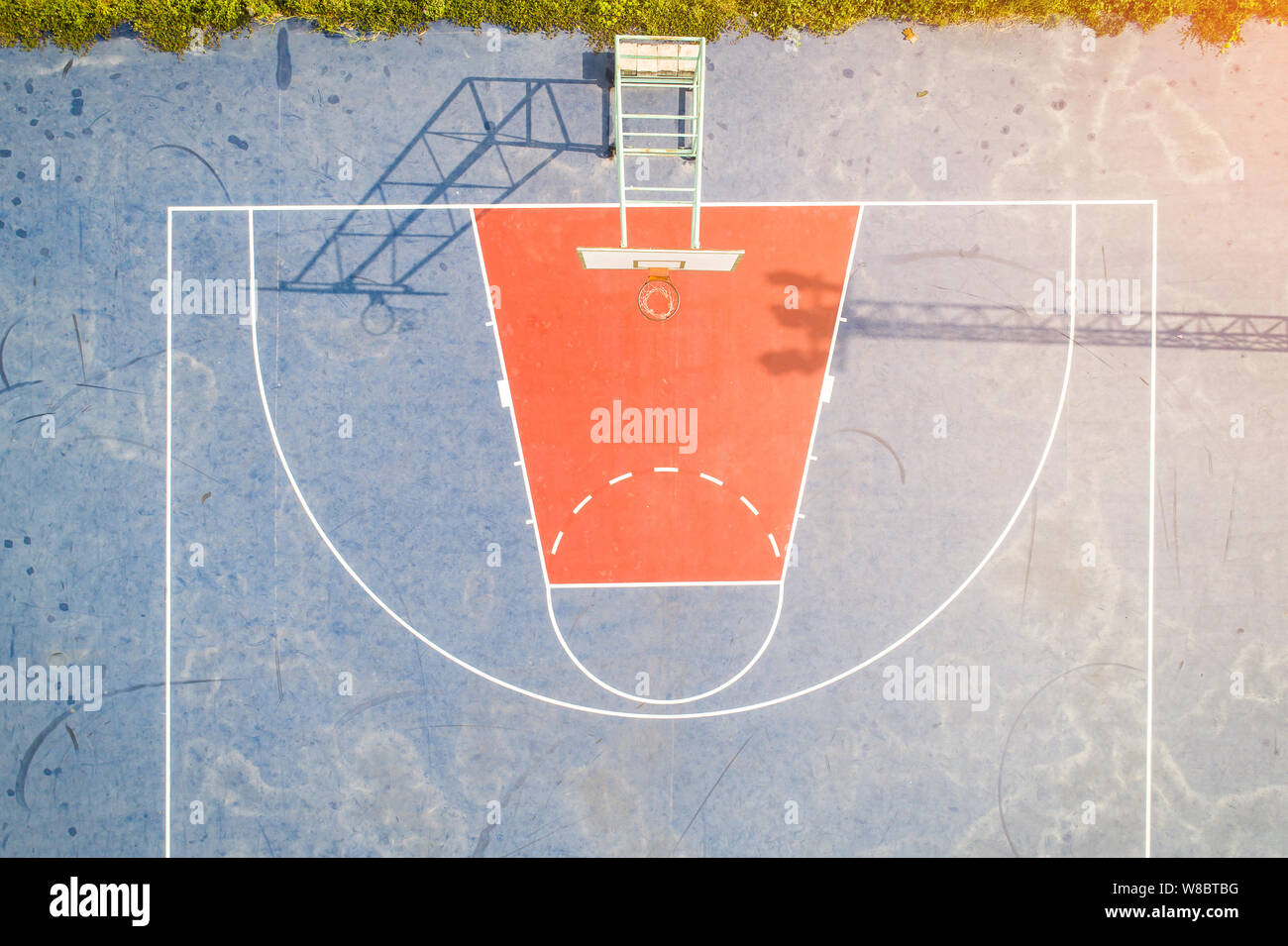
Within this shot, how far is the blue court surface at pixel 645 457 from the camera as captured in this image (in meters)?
9.34

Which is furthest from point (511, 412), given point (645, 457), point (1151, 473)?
point (1151, 473)

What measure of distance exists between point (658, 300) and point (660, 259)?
1.19 metres

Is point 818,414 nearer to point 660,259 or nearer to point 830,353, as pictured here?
point 830,353

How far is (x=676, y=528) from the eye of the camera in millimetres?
9445

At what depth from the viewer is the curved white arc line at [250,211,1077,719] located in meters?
9.38

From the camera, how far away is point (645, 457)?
30.9ft

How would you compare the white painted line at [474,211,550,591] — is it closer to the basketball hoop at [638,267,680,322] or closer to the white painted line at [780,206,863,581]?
the basketball hoop at [638,267,680,322]

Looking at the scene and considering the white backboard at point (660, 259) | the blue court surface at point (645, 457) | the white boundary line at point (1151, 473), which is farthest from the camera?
the white boundary line at point (1151, 473)

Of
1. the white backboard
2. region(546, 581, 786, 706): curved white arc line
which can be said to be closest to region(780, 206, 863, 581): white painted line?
region(546, 581, 786, 706): curved white arc line

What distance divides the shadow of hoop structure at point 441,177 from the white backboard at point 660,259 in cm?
189

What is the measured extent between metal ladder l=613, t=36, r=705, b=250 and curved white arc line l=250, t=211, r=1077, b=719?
4.80 meters

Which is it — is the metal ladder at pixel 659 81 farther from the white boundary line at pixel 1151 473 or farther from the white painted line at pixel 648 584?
the white boundary line at pixel 1151 473

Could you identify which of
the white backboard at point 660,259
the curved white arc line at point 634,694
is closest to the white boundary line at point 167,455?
the curved white arc line at point 634,694
